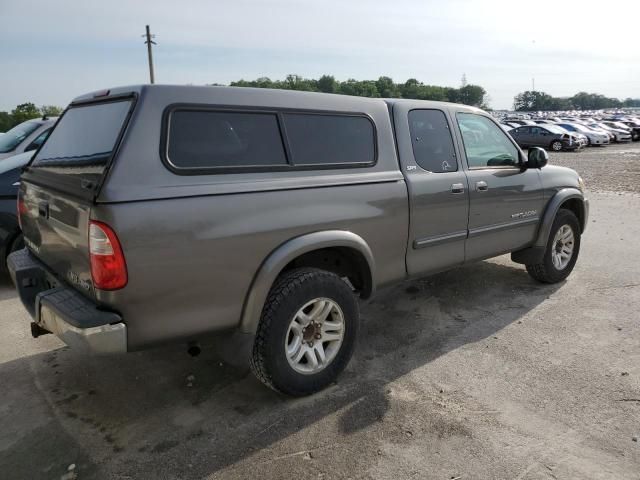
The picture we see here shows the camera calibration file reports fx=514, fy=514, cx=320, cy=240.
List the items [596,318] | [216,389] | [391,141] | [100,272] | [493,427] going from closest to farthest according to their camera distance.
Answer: [100,272]
[493,427]
[216,389]
[391,141]
[596,318]

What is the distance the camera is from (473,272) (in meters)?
5.92

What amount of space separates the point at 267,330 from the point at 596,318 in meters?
3.17

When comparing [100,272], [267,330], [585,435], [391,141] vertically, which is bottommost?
[585,435]

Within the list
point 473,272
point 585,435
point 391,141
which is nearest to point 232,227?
point 391,141

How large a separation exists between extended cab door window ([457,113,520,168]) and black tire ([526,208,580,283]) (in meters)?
0.94

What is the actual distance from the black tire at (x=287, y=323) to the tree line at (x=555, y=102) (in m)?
167

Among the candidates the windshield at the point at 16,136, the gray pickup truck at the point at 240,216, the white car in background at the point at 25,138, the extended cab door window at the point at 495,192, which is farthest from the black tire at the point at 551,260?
the windshield at the point at 16,136

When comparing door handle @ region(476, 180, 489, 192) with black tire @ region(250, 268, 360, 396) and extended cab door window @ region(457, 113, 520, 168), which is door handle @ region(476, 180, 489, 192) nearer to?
extended cab door window @ region(457, 113, 520, 168)

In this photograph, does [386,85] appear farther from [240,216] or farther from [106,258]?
[106,258]

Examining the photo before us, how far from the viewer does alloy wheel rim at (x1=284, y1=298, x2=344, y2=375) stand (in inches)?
126

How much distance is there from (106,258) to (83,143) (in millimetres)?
1001

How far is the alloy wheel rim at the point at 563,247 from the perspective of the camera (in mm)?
5375

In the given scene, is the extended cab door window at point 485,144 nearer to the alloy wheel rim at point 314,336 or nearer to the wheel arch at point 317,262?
the wheel arch at point 317,262

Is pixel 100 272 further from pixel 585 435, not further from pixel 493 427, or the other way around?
pixel 585 435
